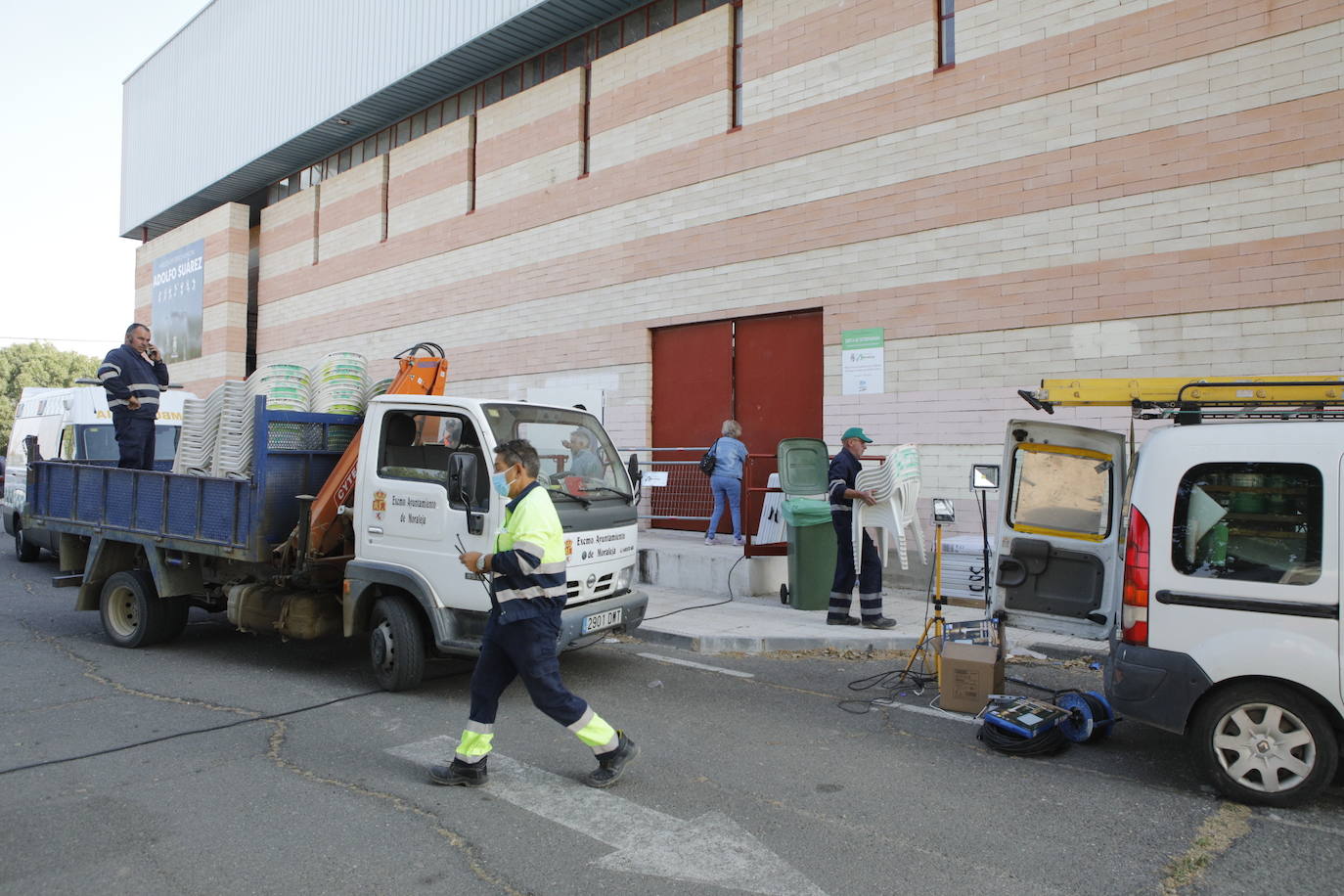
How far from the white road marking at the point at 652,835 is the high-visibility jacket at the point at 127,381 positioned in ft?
18.5

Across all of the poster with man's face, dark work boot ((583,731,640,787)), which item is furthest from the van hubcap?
the poster with man's face

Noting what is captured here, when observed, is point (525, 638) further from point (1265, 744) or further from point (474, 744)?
point (1265, 744)

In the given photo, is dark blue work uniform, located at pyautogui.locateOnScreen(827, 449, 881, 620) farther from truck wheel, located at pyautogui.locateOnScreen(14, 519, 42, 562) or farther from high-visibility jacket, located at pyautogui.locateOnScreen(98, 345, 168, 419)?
truck wheel, located at pyautogui.locateOnScreen(14, 519, 42, 562)

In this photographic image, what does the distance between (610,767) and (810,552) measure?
5.08m

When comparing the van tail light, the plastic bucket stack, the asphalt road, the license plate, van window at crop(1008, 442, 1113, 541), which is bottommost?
the asphalt road

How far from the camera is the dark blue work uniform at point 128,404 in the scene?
8.34 metres

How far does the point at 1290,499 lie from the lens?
4199 mm

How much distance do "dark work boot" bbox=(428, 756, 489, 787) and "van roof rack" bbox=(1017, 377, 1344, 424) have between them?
141 inches

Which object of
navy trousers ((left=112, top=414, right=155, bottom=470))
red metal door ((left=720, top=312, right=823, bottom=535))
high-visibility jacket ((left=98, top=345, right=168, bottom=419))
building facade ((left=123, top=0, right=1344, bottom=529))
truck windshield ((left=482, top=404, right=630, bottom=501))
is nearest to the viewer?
truck windshield ((left=482, top=404, right=630, bottom=501))

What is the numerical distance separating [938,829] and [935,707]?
2085mm

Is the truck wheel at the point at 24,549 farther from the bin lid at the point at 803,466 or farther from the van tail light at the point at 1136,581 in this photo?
the van tail light at the point at 1136,581

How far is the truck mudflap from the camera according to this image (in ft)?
19.5

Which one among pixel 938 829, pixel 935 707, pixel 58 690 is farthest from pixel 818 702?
pixel 58 690

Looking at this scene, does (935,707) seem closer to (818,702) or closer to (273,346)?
(818,702)
